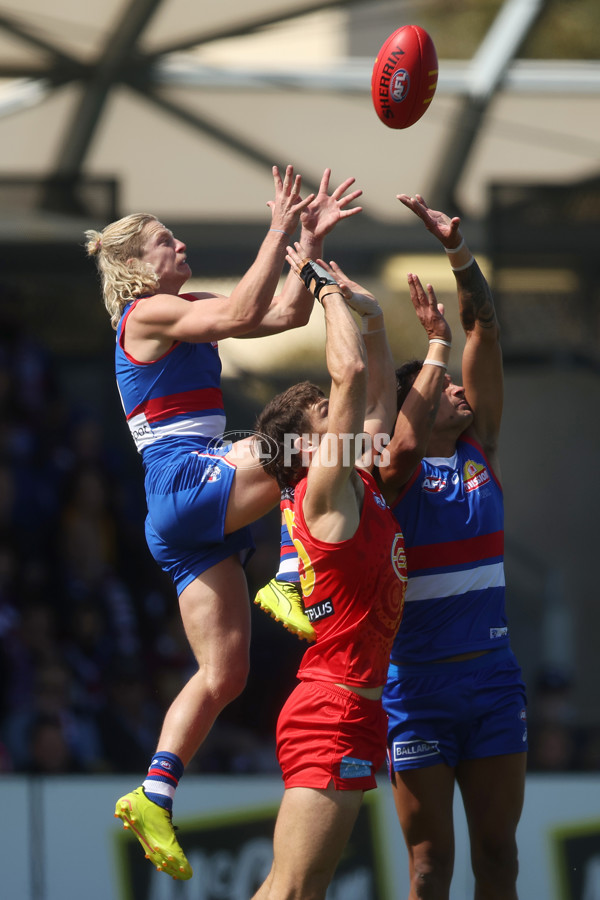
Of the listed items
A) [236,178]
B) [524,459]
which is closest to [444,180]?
[236,178]

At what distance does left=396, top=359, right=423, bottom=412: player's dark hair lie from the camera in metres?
4.57

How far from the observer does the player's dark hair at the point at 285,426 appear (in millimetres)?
4027

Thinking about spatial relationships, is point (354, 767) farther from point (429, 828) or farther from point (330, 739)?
point (429, 828)

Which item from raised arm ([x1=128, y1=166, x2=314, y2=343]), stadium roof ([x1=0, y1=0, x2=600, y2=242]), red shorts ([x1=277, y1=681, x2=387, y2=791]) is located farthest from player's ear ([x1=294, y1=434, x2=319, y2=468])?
stadium roof ([x1=0, y1=0, x2=600, y2=242])

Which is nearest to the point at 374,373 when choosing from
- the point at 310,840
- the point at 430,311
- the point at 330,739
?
the point at 430,311

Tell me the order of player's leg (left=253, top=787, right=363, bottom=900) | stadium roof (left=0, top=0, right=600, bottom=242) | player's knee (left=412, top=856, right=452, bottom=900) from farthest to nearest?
1. stadium roof (left=0, top=0, right=600, bottom=242)
2. player's knee (left=412, top=856, right=452, bottom=900)
3. player's leg (left=253, top=787, right=363, bottom=900)

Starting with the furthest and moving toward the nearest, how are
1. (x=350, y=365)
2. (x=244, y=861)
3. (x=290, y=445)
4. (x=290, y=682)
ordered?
(x=290, y=682) → (x=244, y=861) → (x=290, y=445) → (x=350, y=365)

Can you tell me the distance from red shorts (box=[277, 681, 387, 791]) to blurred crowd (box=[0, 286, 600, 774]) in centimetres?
425

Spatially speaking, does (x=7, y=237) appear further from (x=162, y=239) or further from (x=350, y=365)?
(x=350, y=365)

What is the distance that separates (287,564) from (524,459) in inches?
246

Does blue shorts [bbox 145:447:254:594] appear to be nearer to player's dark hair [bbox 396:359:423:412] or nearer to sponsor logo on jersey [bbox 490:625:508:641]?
player's dark hair [bbox 396:359:423:412]

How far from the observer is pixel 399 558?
409 cm

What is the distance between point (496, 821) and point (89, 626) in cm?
498

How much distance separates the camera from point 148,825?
423cm
